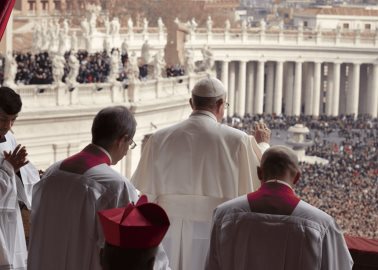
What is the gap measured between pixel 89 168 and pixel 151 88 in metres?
16.3

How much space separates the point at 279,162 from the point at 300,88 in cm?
5231

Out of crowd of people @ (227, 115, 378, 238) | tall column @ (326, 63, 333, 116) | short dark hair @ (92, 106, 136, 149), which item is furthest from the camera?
tall column @ (326, 63, 333, 116)

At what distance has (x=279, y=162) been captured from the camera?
501 centimetres

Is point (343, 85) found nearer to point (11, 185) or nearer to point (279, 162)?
point (11, 185)

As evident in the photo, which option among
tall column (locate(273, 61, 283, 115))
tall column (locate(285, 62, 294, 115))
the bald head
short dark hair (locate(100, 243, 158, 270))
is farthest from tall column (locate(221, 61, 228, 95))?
short dark hair (locate(100, 243, 158, 270))

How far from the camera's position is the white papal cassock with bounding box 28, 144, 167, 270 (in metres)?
5.24

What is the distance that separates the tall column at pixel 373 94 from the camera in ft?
188

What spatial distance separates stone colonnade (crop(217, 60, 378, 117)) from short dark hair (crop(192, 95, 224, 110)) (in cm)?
4780

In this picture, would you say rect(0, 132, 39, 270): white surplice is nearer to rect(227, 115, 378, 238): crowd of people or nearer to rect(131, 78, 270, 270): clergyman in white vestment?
rect(131, 78, 270, 270): clergyman in white vestment

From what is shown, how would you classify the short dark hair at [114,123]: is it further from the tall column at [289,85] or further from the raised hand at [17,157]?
the tall column at [289,85]

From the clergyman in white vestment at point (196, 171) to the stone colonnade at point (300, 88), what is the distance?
4766cm

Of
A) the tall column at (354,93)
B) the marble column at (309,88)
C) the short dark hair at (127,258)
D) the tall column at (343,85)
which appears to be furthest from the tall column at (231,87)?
the short dark hair at (127,258)

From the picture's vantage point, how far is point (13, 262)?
6.16 meters

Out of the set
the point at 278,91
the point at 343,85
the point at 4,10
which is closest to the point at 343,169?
the point at 278,91
